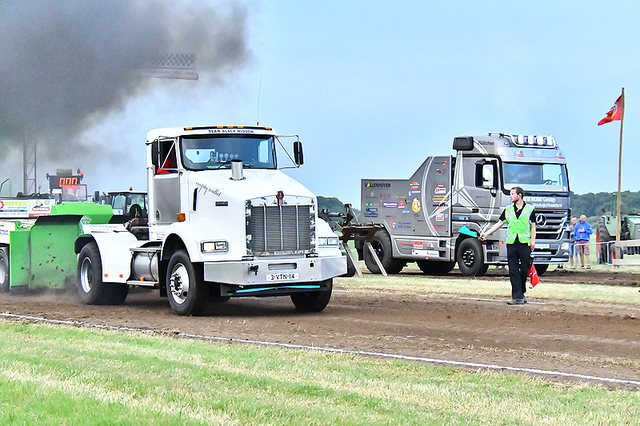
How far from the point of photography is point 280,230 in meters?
14.5

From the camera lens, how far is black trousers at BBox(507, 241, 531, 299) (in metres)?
16.4

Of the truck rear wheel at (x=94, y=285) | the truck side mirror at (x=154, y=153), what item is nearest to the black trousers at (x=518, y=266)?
the truck side mirror at (x=154, y=153)

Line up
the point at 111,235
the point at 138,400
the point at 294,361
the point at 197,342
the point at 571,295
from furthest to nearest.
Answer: the point at 571,295 → the point at 111,235 → the point at 197,342 → the point at 294,361 → the point at 138,400

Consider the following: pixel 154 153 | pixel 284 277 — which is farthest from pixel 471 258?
pixel 284 277

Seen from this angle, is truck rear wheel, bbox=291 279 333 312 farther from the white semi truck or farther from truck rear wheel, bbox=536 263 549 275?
truck rear wheel, bbox=536 263 549 275

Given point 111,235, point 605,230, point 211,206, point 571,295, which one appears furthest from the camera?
point 605,230

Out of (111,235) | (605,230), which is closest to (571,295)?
→ (111,235)

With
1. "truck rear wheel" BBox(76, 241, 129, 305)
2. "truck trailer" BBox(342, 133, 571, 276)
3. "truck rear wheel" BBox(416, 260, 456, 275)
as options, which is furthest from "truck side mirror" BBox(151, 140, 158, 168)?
"truck rear wheel" BBox(416, 260, 456, 275)

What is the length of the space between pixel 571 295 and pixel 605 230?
1838 centimetres

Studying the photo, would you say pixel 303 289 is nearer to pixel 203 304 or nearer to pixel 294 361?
pixel 203 304

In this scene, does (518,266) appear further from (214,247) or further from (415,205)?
(415,205)

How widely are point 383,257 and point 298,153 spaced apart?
1330 centimetres

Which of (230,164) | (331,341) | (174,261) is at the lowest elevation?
(331,341)

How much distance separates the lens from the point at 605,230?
3616cm
